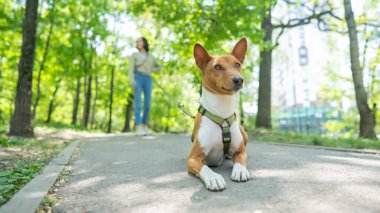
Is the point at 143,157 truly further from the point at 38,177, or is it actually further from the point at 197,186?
the point at 197,186

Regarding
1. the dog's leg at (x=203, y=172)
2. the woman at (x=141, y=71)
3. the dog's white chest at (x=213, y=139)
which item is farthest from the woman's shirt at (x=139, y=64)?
the dog's leg at (x=203, y=172)

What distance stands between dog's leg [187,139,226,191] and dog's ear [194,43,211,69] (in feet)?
3.10

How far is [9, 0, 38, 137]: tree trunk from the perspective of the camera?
7.97 meters

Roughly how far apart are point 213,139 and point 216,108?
353mm

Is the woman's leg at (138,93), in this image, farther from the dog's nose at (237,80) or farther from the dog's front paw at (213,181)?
the dog's front paw at (213,181)

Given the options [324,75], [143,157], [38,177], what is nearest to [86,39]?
[143,157]

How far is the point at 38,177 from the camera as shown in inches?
135

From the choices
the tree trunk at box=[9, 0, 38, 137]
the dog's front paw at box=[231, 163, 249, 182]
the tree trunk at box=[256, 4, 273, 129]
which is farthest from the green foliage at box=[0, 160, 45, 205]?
the tree trunk at box=[256, 4, 273, 129]

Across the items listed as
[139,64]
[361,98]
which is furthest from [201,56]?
[361,98]

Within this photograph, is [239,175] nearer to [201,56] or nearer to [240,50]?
[201,56]

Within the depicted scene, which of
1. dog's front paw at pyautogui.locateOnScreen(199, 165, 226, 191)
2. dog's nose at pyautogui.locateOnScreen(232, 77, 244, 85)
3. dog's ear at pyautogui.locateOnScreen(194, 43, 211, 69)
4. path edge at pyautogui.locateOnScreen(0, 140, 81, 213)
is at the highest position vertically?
dog's ear at pyautogui.locateOnScreen(194, 43, 211, 69)

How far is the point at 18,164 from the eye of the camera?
4.26 meters

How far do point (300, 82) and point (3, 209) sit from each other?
90868mm

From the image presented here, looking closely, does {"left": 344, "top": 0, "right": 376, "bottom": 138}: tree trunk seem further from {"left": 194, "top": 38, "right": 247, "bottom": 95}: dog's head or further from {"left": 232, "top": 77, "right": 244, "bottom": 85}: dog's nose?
{"left": 232, "top": 77, "right": 244, "bottom": 85}: dog's nose
